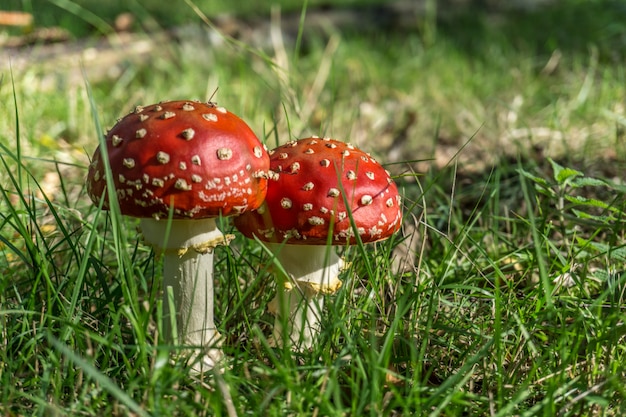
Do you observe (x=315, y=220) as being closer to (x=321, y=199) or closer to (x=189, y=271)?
(x=321, y=199)

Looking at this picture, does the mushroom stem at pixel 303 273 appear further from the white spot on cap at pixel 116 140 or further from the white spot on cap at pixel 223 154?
the white spot on cap at pixel 116 140

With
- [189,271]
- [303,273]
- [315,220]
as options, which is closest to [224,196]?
[315,220]

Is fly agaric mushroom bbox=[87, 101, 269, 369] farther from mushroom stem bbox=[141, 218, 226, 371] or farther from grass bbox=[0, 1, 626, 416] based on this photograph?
grass bbox=[0, 1, 626, 416]

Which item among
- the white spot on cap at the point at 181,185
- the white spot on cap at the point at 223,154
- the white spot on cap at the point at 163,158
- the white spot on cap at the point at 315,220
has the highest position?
the white spot on cap at the point at 223,154

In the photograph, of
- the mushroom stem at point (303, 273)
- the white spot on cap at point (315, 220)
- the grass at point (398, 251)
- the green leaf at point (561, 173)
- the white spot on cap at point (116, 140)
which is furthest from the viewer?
the green leaf at point (561, 173)

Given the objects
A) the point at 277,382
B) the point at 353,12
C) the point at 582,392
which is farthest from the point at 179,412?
the point at 353,12

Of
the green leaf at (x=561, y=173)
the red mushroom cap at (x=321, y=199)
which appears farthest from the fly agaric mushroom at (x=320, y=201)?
the green leaf at (x=561, y=173)

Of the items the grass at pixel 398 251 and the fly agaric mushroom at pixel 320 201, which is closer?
the grass at pixel 398 251

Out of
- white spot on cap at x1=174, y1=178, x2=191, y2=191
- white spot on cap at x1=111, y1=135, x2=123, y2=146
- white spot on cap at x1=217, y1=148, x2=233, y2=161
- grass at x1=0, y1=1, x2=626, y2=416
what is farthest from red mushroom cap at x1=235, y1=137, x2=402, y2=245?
white spot on cap at x1=111, y1=135, x2=123, y2=146
